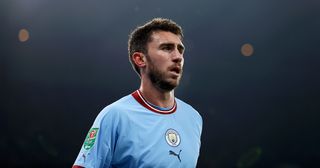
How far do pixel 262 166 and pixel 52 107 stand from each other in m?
4.84

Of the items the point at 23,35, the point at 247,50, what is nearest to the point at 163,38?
the point at 247,50

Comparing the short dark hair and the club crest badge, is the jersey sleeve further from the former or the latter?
the short dark hair

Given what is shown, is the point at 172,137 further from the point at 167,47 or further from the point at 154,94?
the point at 167,47

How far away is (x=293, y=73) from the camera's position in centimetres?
883

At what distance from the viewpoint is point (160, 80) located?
2061 millimetres

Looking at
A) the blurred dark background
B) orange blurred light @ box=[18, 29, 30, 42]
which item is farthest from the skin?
orange blurred light @ box=[18, 29, 30, 42]

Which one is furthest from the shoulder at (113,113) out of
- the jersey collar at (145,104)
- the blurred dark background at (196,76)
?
the blurred dark background at (196,76)

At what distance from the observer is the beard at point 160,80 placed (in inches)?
80.9

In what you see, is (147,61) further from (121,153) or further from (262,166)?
(262,166)

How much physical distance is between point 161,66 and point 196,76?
21.9 ft

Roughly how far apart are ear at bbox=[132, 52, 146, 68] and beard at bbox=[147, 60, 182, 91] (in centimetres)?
7

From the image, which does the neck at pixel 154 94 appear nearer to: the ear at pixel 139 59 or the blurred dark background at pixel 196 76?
the ear at pixel 139 59

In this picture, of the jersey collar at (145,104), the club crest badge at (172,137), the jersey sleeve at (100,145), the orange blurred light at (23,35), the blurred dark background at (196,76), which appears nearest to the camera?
the jersey sleeve at (100,145)

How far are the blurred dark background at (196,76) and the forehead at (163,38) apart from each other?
646 centimetres
